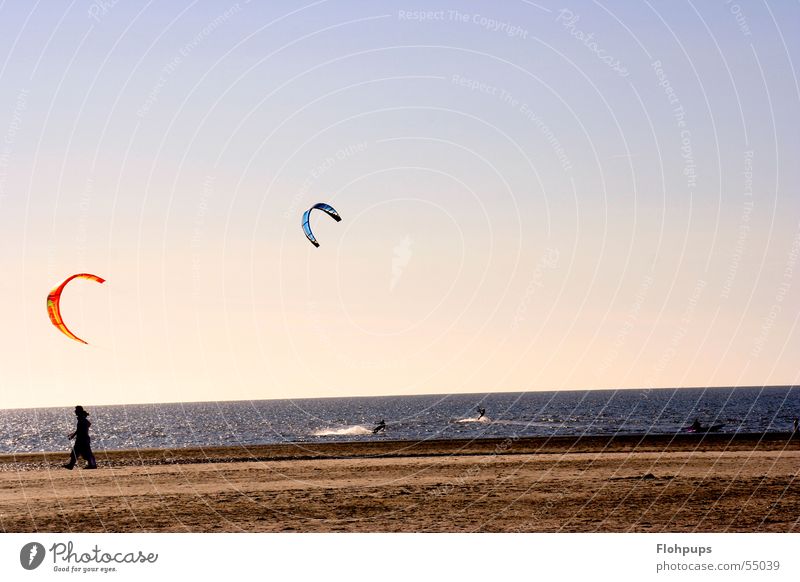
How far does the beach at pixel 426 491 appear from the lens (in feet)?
68.0

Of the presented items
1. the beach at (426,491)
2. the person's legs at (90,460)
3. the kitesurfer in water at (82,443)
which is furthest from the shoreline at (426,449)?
the kitesurfer in water at (82,443)

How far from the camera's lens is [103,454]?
41.9 meters

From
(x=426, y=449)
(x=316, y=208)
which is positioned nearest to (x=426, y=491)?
(x=316, y=208)

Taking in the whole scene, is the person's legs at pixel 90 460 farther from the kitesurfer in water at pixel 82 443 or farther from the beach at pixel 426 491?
the beach at pixel 426 491

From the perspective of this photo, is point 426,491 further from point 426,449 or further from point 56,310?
point 426,449
